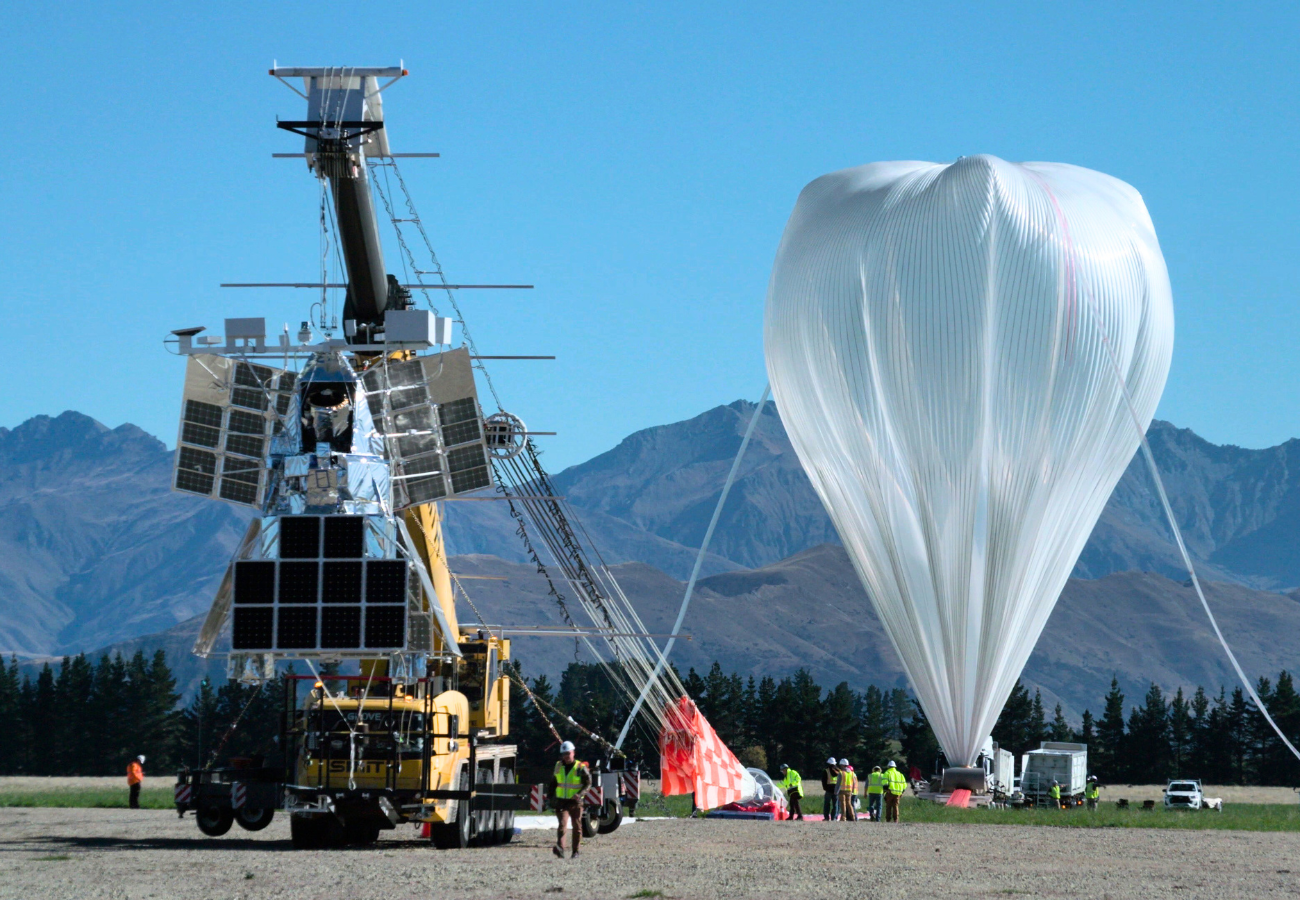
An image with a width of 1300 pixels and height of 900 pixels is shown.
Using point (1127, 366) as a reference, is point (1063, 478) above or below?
below

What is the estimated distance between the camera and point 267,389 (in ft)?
91.9

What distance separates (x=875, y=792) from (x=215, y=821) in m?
16.5

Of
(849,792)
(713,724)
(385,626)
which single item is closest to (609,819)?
(385,626)

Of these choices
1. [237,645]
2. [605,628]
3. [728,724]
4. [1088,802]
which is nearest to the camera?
[237,645]

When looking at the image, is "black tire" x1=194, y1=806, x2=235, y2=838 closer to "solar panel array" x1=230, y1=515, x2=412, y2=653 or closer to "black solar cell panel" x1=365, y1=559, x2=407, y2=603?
"solar panel array" x1=230, y1=515, x2=412, y2=653

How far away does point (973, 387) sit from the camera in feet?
139

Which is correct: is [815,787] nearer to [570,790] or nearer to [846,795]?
[846,795]

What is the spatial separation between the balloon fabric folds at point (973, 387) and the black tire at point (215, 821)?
2001cm

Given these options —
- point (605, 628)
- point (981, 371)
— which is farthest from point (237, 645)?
point (981, 371)

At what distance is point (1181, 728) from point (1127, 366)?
82.6m

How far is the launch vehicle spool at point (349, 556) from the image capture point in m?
25.7

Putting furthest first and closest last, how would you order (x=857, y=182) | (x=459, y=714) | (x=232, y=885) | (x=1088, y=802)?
(x=1088, y=802), (x=857, y=182), (x=459, y=714), (x=232, y=885)

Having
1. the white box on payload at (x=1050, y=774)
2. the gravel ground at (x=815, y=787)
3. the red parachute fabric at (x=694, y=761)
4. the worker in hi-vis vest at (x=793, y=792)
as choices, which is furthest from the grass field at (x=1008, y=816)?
the gravel ground at (x=815, y=787)

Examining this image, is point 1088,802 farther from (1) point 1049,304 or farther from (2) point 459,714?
(2) point 459,714
